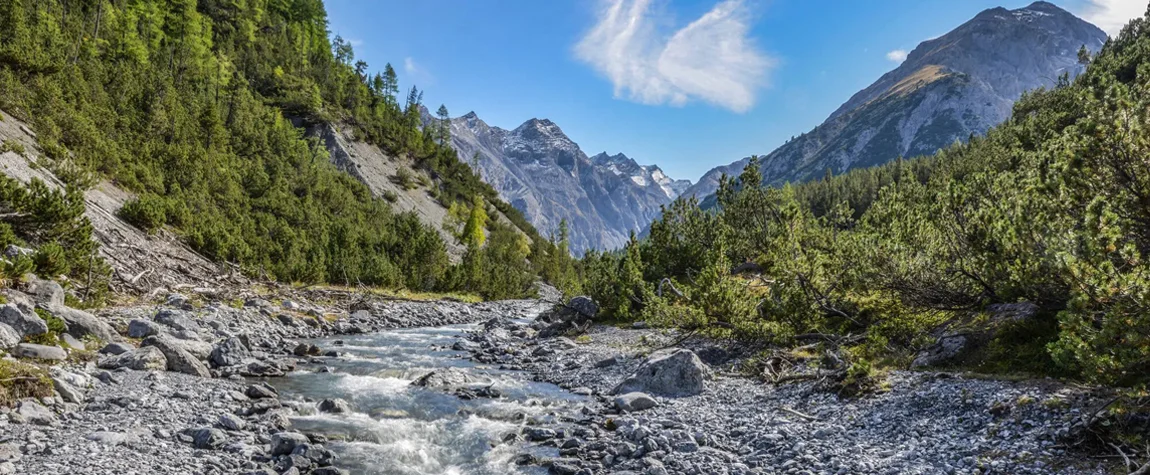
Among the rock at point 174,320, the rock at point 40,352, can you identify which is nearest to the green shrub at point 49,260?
the rock at point 174,320

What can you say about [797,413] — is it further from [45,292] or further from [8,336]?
[45,292]

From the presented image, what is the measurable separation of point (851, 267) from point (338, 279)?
47.6 meters

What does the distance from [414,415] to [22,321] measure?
10.7 m

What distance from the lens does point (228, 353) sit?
20.0 m

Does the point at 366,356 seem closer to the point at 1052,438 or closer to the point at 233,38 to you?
the point at 1052,438

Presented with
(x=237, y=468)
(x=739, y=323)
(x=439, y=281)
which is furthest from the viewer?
(x=439, y=281)

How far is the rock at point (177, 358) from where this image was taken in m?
17.1

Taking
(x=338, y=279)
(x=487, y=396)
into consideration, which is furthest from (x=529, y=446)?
(x=338, y=279)

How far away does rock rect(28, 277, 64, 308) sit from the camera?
1769 centimetres

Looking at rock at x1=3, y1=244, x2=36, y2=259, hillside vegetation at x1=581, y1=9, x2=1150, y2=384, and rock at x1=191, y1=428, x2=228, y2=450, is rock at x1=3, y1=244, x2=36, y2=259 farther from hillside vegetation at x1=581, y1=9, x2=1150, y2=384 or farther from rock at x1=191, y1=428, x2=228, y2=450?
hillside vegetation at x1=581, y1=9, x2=1150, y2=384

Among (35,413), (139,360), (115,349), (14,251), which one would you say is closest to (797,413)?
(35,413)

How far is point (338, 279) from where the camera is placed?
175 ft

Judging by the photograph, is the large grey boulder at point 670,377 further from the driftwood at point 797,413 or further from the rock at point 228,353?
the rock at point 228,353

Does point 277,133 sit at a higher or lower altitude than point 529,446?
higher
